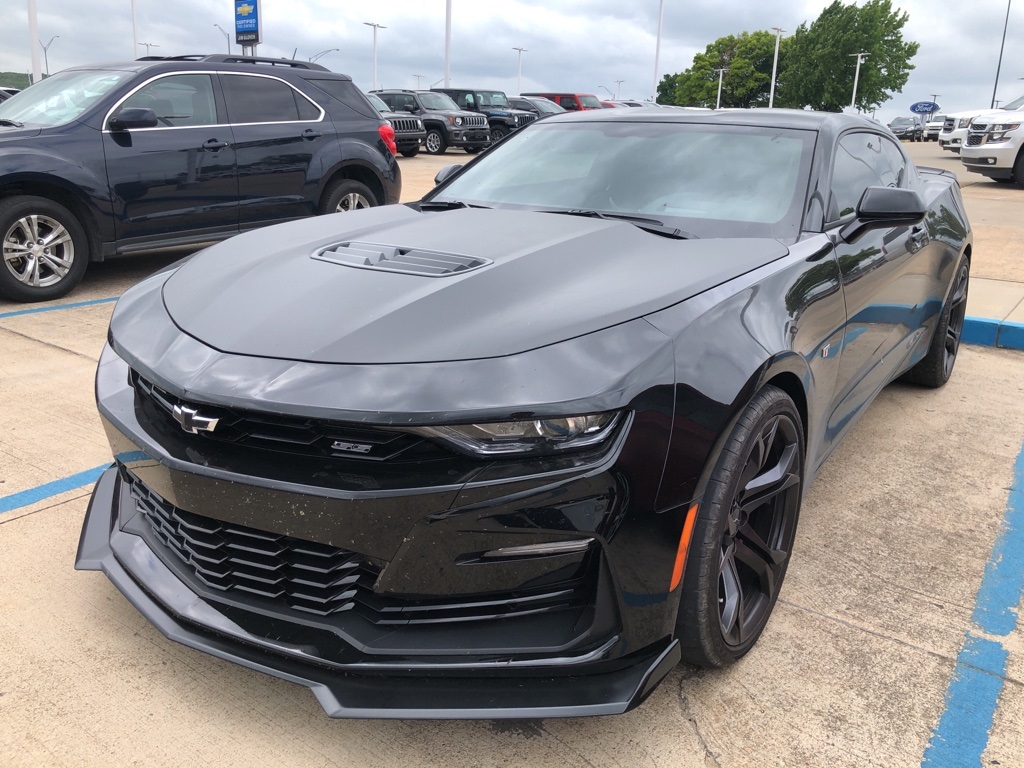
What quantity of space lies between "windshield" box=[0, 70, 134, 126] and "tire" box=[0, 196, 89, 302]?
0.71 m

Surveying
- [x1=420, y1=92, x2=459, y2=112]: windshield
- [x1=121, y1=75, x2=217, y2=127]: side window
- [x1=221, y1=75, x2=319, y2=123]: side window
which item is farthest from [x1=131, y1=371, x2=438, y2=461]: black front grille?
[x1=420, y1=92, x2=459, y2=112]: windshield

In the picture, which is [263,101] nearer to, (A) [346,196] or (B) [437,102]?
(A) [346,196]

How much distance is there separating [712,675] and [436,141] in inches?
879

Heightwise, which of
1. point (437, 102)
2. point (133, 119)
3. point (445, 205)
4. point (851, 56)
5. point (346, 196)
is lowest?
point (346, 196)

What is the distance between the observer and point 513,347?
183cm

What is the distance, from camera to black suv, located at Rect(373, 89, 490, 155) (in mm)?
22938

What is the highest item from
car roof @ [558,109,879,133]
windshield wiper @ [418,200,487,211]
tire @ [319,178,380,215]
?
car roof @ [558,109,879,133]

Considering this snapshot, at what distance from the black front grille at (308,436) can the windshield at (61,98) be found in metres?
5.32

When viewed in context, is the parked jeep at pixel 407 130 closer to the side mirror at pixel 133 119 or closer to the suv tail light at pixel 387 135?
the suv tail light at pixel 387 135

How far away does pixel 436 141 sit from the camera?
2316cm

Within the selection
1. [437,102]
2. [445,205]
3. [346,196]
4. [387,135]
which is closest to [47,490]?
[445,205]

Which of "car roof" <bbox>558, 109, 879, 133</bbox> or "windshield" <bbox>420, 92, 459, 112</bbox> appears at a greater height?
"windshield" <bbox>420, 92, 459, 112</bbox>

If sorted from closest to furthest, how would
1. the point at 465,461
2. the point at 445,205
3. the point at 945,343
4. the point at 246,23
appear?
the point at 465,461
the point at 445,205
the point at 945,343
the point at 246,23

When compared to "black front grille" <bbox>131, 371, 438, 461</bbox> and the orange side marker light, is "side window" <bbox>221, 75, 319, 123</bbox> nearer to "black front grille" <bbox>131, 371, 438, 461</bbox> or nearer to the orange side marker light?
"black front grille" <bbox>131, 371, 438, 461</bbox>
